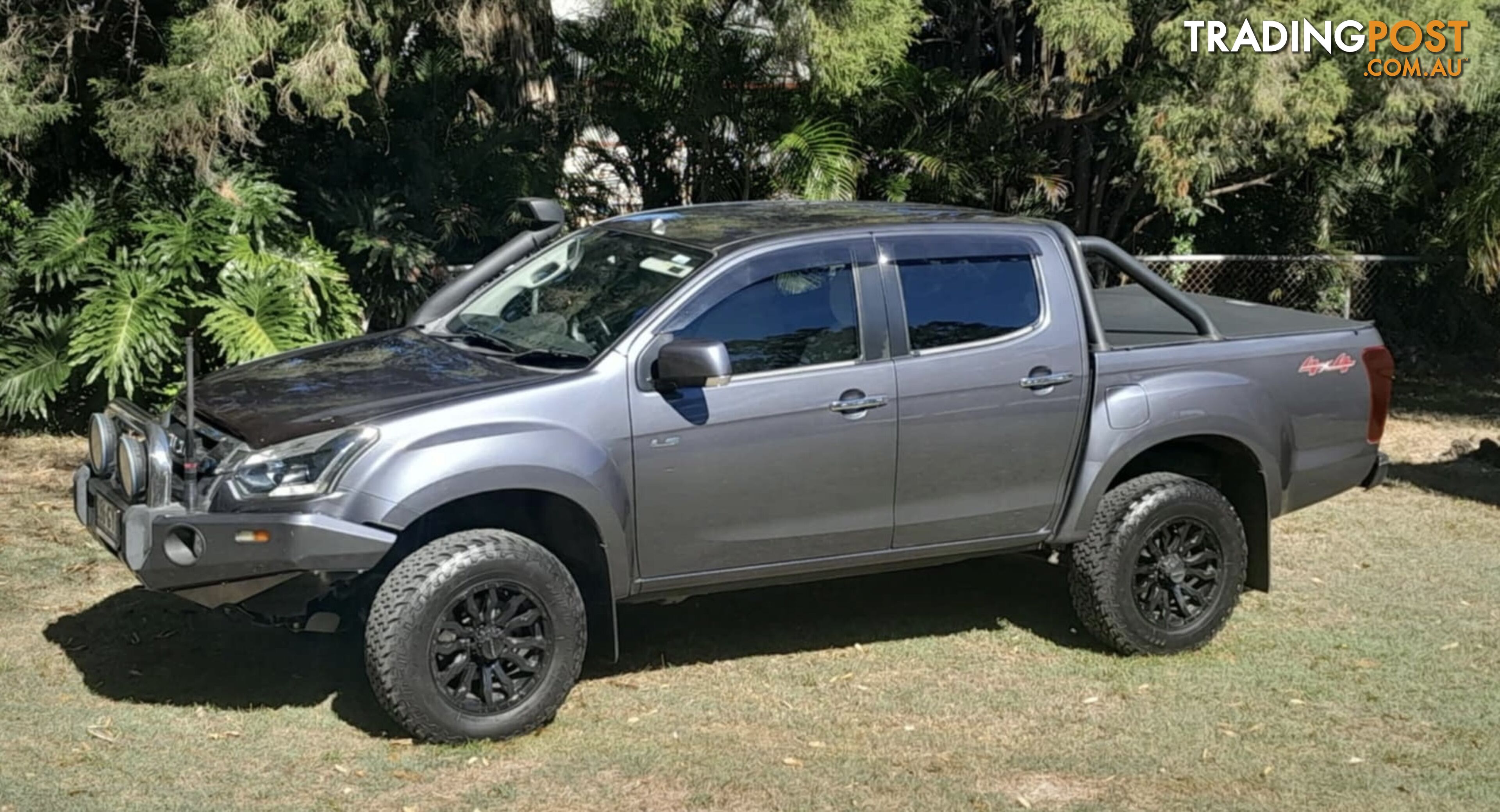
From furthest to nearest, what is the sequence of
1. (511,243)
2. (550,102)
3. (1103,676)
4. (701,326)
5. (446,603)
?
1. (550,102)
2. (511,243)
3. (1103,676)
4. (701,326)
5. (446,603)

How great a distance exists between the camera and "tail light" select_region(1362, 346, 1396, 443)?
23.2 ft

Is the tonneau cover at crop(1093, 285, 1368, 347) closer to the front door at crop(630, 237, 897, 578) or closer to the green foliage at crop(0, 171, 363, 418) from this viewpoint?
the front door at crop(630, 237, 897, 578)

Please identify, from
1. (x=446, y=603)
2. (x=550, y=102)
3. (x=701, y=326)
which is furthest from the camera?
(x=550, y=102)

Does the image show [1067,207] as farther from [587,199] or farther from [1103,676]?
[1103,676]

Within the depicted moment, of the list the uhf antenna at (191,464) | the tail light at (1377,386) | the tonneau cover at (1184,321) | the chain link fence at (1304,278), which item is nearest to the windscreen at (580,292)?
the uhf antenna at (191,464)

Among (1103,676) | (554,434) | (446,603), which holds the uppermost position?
(554,434)

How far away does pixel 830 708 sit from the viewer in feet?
20.1

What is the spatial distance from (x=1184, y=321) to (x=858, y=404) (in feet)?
6.46

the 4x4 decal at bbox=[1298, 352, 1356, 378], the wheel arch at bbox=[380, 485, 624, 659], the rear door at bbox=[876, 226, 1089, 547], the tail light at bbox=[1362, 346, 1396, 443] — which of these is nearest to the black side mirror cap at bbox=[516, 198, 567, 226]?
the rear door at bbox=[876, 226, 1089, 547]

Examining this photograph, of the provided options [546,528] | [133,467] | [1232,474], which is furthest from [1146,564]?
[133,467]

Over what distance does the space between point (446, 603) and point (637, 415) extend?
35.9 inches

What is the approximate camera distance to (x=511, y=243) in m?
7.06

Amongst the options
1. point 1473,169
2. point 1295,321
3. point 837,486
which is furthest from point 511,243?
point 1473,169

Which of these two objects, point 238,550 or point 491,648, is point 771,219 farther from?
point 238,550
